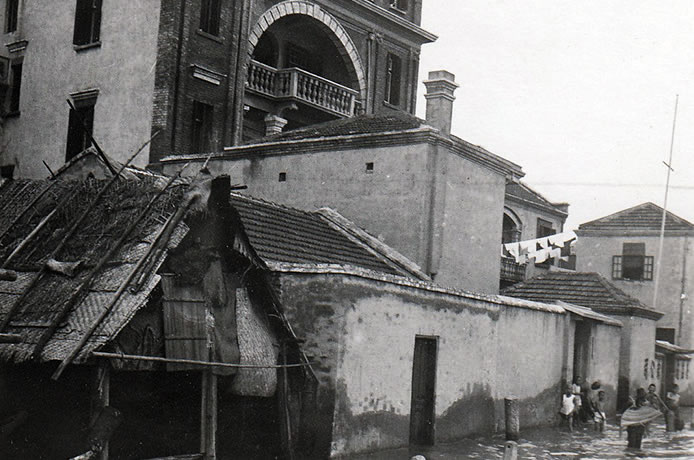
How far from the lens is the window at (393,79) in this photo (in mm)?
32219

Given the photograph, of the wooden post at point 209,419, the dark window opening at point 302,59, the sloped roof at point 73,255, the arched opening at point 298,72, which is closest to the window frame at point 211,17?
the arched opening at point 298,72

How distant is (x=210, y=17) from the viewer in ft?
86.3

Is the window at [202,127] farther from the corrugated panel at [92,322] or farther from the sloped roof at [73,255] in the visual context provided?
the corrugated panel at [92,322]

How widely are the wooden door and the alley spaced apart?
1.39ft

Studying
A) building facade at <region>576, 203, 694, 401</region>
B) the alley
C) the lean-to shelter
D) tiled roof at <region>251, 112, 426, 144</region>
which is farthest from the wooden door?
building facade at <region>576, 203, 694, 401</region>

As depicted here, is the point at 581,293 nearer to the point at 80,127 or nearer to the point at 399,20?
the point at 399,20

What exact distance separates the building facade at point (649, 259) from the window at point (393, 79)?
15008 mm

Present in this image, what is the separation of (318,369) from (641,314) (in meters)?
17.0

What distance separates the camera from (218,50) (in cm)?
2627

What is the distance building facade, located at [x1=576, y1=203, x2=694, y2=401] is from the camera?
41.2 metres

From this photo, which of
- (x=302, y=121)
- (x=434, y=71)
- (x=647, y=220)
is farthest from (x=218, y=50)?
(x=647, y=220)

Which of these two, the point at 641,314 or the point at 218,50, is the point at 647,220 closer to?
the point at 641,314

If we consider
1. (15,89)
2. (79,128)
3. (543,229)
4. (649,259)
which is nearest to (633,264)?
(649,259)

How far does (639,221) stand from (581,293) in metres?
15.3
